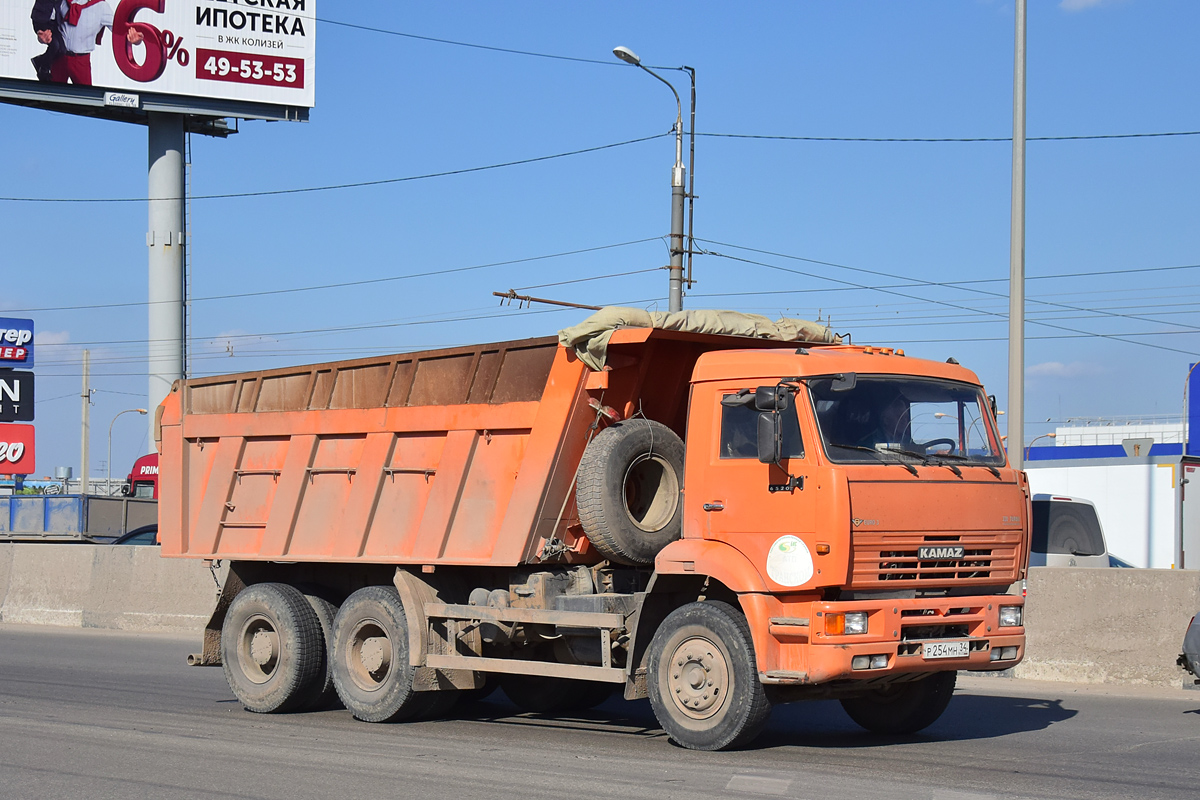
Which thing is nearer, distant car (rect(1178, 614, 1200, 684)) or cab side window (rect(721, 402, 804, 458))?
cab side window (rect(721, 402, 804, 458))

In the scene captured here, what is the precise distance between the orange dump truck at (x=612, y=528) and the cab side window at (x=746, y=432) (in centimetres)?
2

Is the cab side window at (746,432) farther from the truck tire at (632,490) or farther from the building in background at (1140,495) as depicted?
the building in background at (1140,495)

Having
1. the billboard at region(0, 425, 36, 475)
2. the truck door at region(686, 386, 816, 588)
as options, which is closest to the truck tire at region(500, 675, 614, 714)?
the truck door at region(686, 386, 816, 588)

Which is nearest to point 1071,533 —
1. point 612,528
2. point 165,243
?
point 612,528

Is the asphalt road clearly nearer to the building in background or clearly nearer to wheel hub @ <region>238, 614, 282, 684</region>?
wheel hub @ <region>238, 614, 282, 684</region>

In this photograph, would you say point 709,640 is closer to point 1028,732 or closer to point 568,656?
point 568,656

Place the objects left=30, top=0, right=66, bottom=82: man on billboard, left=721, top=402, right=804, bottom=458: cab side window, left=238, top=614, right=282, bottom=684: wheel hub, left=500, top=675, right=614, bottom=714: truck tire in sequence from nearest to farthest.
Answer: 1. left=721, top=402, right=804, bottom=458: cab side window
2. left=500, top=675, right=614, bottom=714: truck tire
3. left=238, top=614, right=282, bottom=684: wheel hub
4. left=30, top=0, right=66, bottom=82: man on billboard

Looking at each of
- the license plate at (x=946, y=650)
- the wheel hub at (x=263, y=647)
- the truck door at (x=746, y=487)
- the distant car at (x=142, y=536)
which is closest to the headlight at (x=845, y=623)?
the truck door at (x=746, y=487)

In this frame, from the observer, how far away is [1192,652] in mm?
10430

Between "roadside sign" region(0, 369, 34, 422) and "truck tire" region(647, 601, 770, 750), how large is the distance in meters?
36.2

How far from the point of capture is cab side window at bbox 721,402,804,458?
8.47 m

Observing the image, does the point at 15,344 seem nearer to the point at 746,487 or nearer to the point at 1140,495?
the point at 1140,495

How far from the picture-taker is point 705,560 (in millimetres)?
8617

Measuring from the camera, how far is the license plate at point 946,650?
8.41 meters
